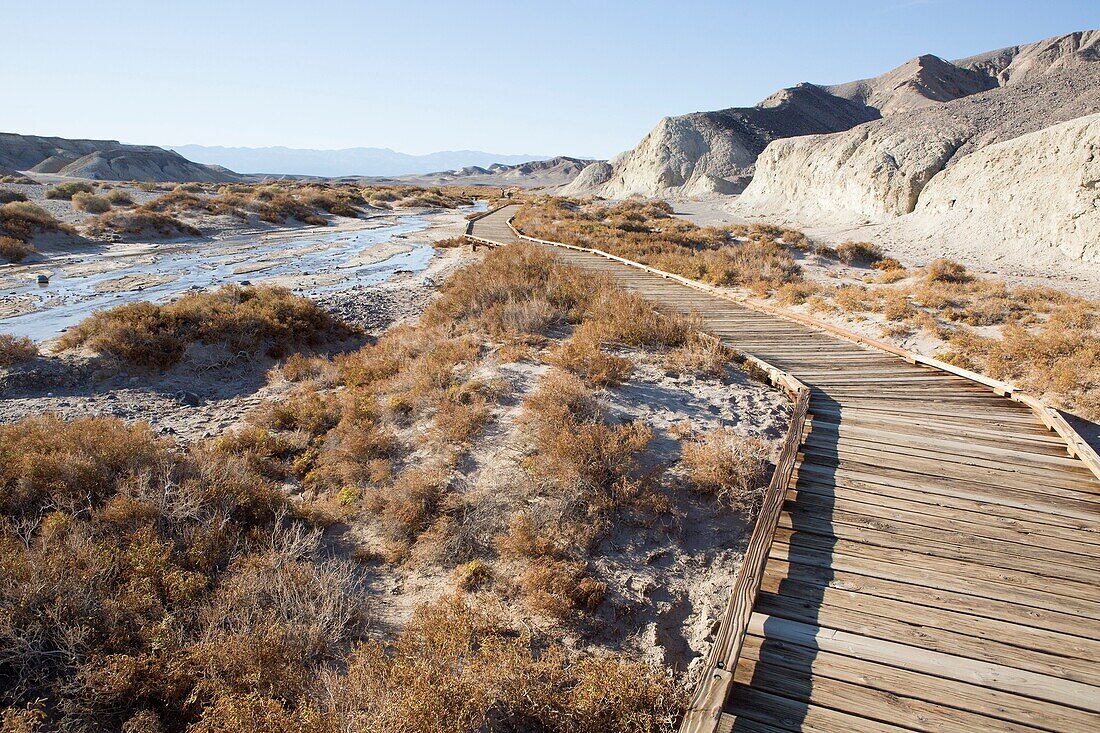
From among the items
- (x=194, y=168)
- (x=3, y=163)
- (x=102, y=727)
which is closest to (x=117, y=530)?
(x=102, y=727)

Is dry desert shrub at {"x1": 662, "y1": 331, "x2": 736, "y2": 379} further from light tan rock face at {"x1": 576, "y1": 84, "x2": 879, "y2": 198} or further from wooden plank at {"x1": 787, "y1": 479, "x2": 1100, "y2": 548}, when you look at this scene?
light tan rock face at {"x1": 576, "y1": 84, "x2": 879, "y2": 198}

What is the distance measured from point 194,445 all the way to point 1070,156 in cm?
2577

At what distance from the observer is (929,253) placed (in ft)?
66.7

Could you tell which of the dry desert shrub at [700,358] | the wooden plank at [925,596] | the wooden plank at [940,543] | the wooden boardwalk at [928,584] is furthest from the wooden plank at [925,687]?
the dry desert shrub at [700,358]

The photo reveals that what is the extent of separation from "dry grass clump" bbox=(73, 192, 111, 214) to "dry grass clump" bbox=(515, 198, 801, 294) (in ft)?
78.7

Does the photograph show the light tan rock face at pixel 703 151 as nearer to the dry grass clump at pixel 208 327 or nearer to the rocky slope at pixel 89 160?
the dry grass clump at pixel 208 327

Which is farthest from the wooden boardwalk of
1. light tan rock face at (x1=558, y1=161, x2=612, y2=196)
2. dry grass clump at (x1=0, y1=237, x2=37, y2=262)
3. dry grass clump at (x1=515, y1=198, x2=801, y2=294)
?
light tan rock face at (x1=558, y1=161, x2=612, y2=196)

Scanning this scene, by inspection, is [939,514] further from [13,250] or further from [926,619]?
[13,250]

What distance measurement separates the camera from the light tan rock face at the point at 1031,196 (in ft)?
54.3

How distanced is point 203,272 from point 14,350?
10038mm

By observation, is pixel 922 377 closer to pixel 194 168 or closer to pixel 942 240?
pixel 942 240

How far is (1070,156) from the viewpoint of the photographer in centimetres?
1778

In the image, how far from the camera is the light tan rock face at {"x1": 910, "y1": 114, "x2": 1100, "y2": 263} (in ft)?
54.3

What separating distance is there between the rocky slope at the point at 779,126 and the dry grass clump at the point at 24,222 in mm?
38808
